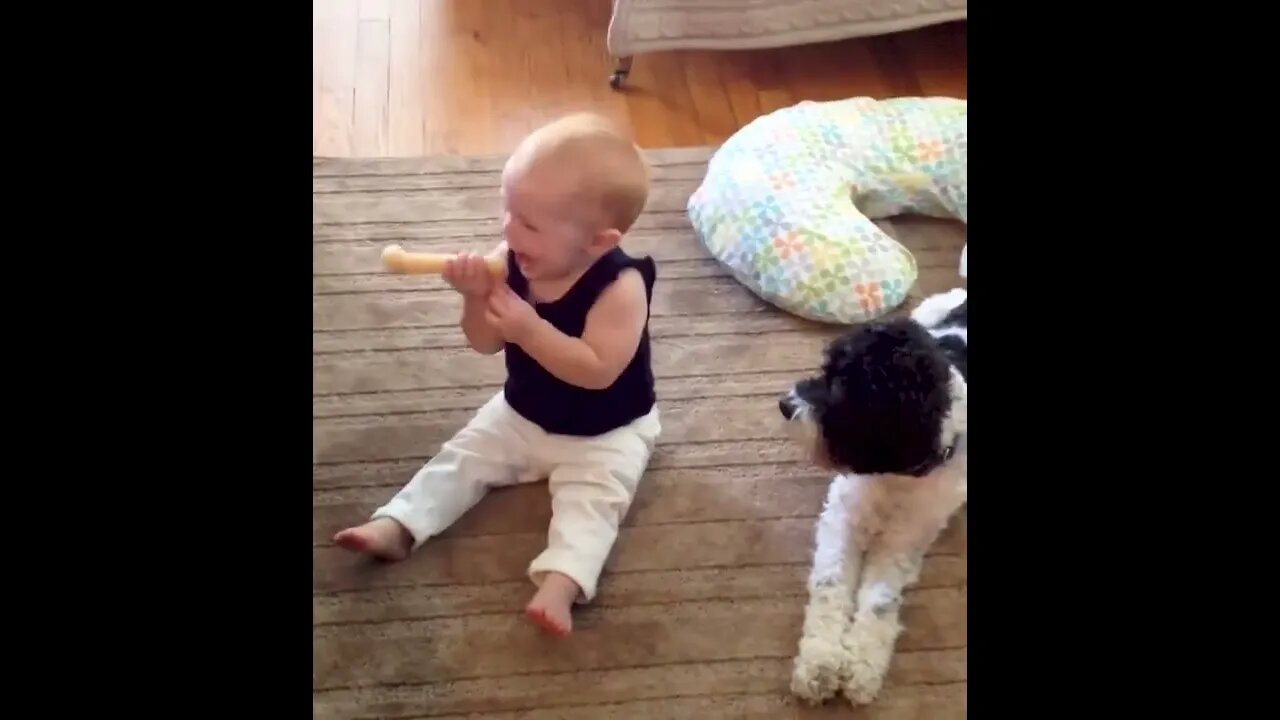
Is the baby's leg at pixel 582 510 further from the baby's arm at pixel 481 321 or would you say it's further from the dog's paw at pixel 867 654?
the dog's paw at pixel 867 654

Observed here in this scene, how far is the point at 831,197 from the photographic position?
177cm

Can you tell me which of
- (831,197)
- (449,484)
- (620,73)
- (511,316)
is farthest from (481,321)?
(620,73)

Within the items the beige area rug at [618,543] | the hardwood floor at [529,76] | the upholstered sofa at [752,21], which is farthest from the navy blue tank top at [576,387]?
the upholstered sofa at [752,21]

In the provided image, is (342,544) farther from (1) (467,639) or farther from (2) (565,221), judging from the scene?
(2) (565,221)

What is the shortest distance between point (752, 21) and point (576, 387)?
109cm

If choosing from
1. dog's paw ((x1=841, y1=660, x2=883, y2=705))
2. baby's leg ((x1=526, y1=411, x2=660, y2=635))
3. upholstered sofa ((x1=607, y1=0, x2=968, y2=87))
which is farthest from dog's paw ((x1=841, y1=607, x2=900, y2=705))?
upholstered sofa ((x1=607, y1=0, x2=968, y2=87))

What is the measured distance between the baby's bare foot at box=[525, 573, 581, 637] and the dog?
0.82 feet

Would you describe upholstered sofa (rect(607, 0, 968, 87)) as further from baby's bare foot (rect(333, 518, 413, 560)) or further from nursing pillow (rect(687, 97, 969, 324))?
baby's bare foot (rect(333, 518, 413, 560))

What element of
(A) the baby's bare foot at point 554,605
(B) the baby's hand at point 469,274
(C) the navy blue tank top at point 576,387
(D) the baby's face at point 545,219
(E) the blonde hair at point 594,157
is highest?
(E) the blonde hair at point 594,157

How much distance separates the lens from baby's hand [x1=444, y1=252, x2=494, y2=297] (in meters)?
1.23

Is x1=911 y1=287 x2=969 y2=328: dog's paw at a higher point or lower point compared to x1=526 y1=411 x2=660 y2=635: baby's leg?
higher

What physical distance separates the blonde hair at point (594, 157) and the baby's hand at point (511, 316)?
0.13 metres

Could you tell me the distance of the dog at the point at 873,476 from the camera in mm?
1213
